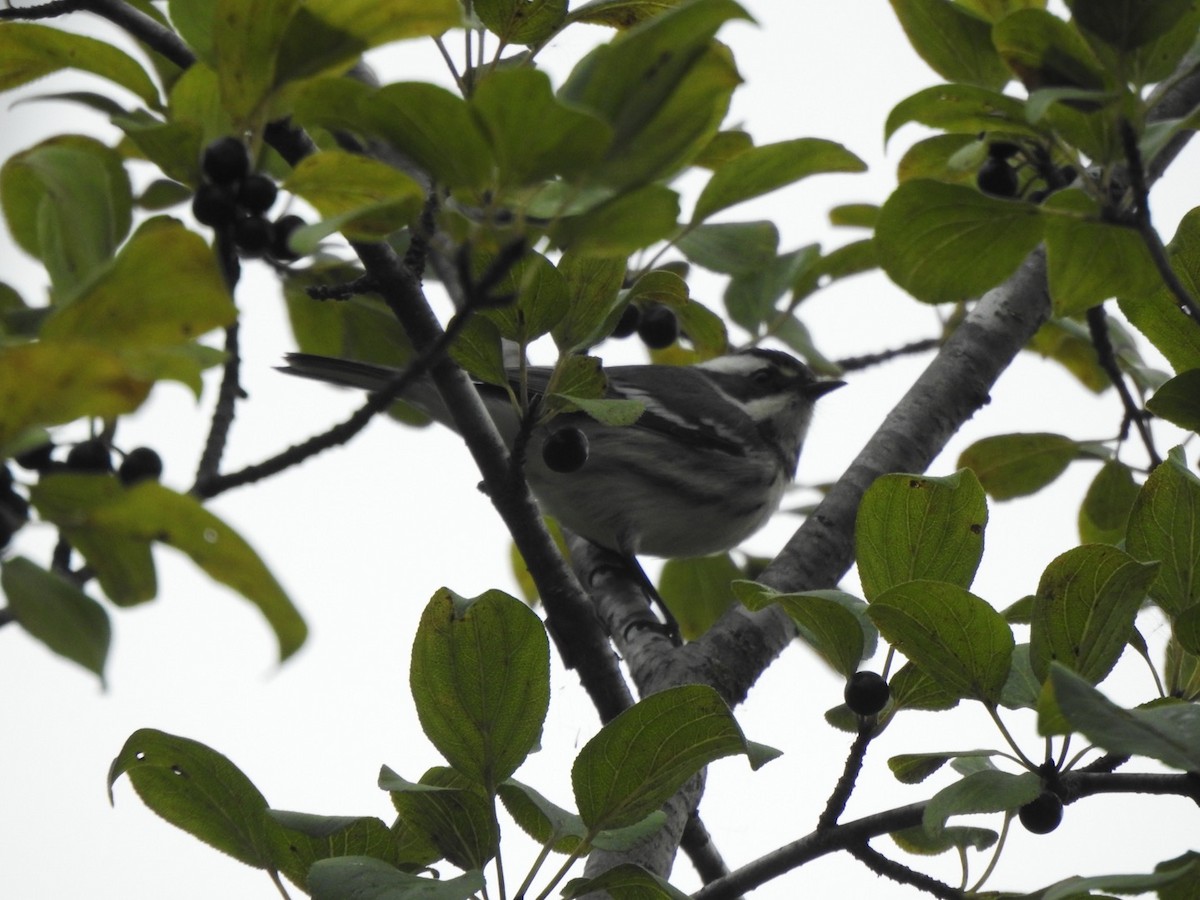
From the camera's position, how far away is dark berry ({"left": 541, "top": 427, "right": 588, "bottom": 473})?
234 centimetres

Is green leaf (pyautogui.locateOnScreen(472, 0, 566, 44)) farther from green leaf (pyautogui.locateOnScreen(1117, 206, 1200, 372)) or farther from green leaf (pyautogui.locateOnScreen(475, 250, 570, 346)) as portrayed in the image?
green leaf (pyautogui.locateOnScreen(1117, 206, 1200, 372))

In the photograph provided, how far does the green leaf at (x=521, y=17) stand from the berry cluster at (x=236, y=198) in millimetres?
546

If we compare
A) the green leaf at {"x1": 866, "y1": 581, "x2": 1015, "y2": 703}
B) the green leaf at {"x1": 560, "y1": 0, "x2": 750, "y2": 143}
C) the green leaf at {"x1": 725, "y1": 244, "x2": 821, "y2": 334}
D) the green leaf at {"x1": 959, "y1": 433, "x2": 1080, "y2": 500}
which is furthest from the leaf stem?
the green leaf at {"x1": 725, "y1": 244, "x2": 821, "y2": 334}

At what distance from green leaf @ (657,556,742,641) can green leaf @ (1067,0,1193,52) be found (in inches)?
87.6

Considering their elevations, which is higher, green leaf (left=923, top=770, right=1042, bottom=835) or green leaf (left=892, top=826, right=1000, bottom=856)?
green leaf (left=892, top=826, right=1000, bottom=856)

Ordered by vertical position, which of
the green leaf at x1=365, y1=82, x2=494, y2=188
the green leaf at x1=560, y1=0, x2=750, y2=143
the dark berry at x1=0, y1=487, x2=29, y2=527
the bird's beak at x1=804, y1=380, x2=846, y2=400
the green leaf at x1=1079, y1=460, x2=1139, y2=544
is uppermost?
the bird's beak at x1=804, y1=380, x2=846, y2=400

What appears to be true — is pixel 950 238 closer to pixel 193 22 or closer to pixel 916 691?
pixel 916 691

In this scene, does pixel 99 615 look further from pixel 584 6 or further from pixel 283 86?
pixel 584 6

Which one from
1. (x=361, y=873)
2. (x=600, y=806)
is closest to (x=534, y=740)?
(x=600, y=806)

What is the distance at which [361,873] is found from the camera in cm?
136

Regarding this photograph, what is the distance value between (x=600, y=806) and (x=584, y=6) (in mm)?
1127

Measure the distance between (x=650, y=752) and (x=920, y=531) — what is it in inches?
16.9

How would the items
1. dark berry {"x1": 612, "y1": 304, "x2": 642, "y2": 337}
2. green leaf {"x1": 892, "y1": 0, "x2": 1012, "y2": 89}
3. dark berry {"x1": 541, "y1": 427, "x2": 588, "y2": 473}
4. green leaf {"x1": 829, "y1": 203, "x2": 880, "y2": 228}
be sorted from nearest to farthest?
green leaf {"x1": 892, "y1": 0, "x2": 1012, "y2": 89}, dark berry {"x1": 541, "y1": 427, "x2": 588, "y2": 473}, dark berry {"x1": 612, "y1": 304, "x2": 642, "y2": 337}, green leaf {"x1": 829, "y1": 203, "x2": 880, "y2": 228}

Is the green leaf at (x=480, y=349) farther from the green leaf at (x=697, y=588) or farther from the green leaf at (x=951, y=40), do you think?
the green leaf at (x=697, y=588)
